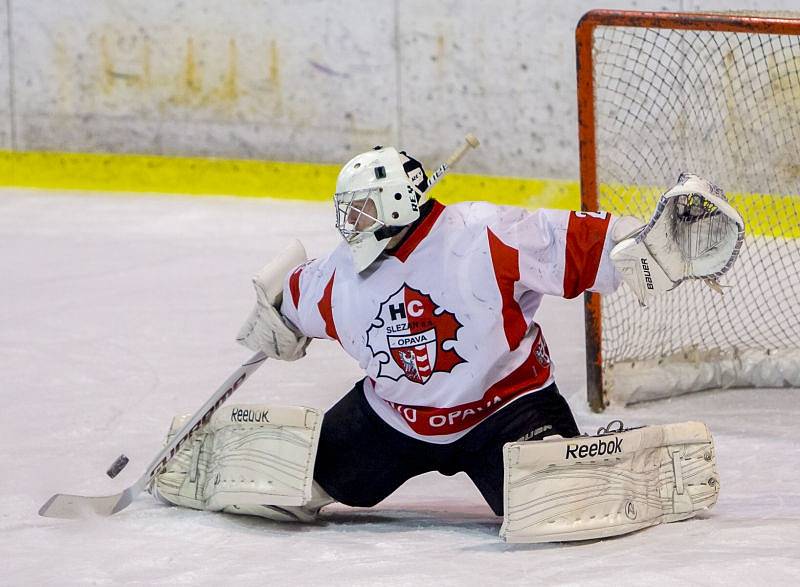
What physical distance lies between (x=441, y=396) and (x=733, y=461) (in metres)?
0.93

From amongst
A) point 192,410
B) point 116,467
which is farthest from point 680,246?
point 192,410

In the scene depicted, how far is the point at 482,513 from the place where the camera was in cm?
333

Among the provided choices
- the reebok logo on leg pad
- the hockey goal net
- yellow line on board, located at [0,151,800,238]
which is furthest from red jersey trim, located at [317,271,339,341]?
yellow line on board, located at [0,151,800,238]

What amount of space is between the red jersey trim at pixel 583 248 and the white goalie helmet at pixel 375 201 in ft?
0.99

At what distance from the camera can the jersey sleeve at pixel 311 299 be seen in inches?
123

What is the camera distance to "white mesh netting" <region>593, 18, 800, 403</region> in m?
4.18

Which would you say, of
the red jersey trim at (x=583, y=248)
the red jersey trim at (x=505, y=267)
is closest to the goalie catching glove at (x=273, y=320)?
the red jersey trim at (x=505, y=267)

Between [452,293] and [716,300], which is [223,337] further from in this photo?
[452,293]

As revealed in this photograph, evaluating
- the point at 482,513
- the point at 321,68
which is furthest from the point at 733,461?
the point at 321,68

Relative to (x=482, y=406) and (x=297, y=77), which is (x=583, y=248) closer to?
(x=482, y=406)

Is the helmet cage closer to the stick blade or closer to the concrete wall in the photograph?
the stick blade

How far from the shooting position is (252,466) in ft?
10.4

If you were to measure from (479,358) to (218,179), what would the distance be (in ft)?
12.9

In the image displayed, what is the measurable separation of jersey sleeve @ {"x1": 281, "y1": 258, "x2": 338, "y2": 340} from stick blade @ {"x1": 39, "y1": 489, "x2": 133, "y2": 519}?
57 centimetres
